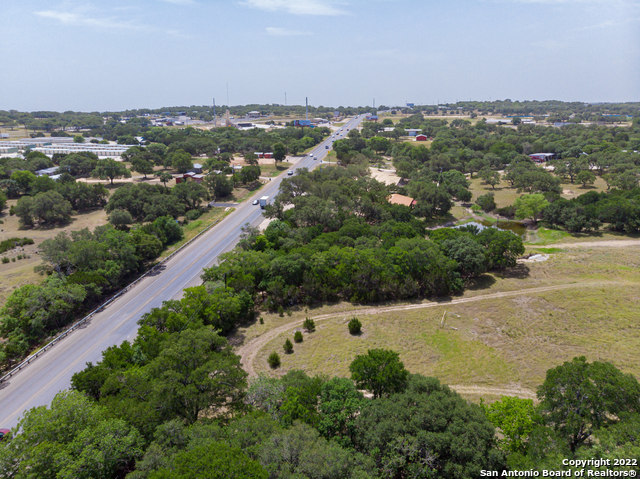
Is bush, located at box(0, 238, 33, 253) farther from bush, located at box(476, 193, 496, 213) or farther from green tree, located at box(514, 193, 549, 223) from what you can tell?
green tree, located at box(514, 193, 549, 223)

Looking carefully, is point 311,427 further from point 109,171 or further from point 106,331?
point 109,171

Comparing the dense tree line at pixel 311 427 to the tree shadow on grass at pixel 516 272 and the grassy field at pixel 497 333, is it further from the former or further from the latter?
the tree shadow on grass at pixel 516 272

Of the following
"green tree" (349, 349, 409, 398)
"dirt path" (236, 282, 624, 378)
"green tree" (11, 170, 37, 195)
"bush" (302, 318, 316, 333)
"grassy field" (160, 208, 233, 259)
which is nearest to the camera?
"green tree" (349, 349, 409, 398)

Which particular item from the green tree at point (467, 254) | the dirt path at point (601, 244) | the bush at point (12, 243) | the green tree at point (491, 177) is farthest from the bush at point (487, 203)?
the bush at point (12, 243)

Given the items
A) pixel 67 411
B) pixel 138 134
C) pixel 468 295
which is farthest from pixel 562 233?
pixel 138 134

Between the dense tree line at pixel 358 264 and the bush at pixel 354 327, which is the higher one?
the dense tree line at pixel 358 264

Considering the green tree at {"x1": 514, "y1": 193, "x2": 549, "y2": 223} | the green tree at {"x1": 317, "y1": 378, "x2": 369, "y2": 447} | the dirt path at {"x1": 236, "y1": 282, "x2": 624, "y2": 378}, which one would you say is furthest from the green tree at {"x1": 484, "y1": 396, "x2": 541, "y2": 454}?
the green tree at {"x1": 514, "y1": 193, "x2": 549, "y2": 223}
